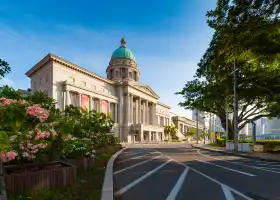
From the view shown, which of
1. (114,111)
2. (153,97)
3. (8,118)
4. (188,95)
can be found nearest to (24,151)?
(8,118)

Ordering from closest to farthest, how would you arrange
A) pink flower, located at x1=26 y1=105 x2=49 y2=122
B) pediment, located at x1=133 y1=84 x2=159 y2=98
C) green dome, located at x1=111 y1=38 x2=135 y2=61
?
pink flower, located at x1=26 y1=105 x2=49 y2=122 → pediment, located at x1=133 y1=84 x2=159 y2=98 → green dome, located at x1=111 y1=38 x2=135 y2=61

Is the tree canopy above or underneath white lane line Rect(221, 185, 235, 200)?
above

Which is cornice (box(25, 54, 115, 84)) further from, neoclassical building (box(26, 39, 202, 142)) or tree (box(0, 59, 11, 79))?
tree (box(0, 59, 11, 79))

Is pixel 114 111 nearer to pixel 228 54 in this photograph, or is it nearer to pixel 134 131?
pixel 134 131

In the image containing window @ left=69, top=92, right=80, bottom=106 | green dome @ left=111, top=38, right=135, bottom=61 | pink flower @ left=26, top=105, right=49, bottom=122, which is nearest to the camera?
pink flower @ left=26, top=105, right=49, bottom=122

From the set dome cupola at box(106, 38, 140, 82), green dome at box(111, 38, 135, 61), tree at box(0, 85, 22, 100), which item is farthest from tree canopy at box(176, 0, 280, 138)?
green dome at box(111, 38, 135, 61)

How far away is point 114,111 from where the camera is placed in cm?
7438

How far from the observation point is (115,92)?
247 ft

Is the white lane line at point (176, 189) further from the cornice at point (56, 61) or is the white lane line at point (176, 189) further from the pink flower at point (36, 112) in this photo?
the cornice at point (56, 61)

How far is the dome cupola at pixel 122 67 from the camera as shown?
9012 cm

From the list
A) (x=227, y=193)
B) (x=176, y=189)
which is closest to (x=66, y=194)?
(x=176, y=189)

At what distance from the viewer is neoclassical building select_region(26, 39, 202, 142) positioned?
52.5m

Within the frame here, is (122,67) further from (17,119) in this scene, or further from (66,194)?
(17,119)

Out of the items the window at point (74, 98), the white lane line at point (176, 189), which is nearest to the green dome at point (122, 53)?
the window at point (74, 98)
